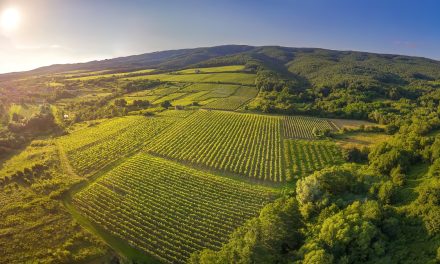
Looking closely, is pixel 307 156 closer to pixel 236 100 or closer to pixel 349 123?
pixel 349 123

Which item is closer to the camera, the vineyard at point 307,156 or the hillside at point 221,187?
the hillside at point 221,187

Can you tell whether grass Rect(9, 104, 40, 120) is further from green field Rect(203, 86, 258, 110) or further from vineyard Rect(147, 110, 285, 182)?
green field Rect(203, 86, 258, 110)

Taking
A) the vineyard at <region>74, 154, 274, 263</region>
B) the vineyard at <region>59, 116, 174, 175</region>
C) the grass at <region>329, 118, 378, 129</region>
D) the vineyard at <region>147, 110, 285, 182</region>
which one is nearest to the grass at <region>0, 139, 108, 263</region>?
the vineyard at <region>74, 154, 274, 263</region>

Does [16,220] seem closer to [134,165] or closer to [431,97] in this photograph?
[134,165]

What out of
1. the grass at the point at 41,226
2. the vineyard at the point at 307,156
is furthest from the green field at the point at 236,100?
the grass at the point at 41,226

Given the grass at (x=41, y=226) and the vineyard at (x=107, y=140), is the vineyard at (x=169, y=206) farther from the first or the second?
the vineyard at (x=107, y=140)

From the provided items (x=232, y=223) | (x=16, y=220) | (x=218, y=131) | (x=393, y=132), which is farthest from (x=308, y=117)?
(x=16, y=220)

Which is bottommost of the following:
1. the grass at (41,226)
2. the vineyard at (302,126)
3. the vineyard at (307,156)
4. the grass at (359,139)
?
the grass at (41,226)
